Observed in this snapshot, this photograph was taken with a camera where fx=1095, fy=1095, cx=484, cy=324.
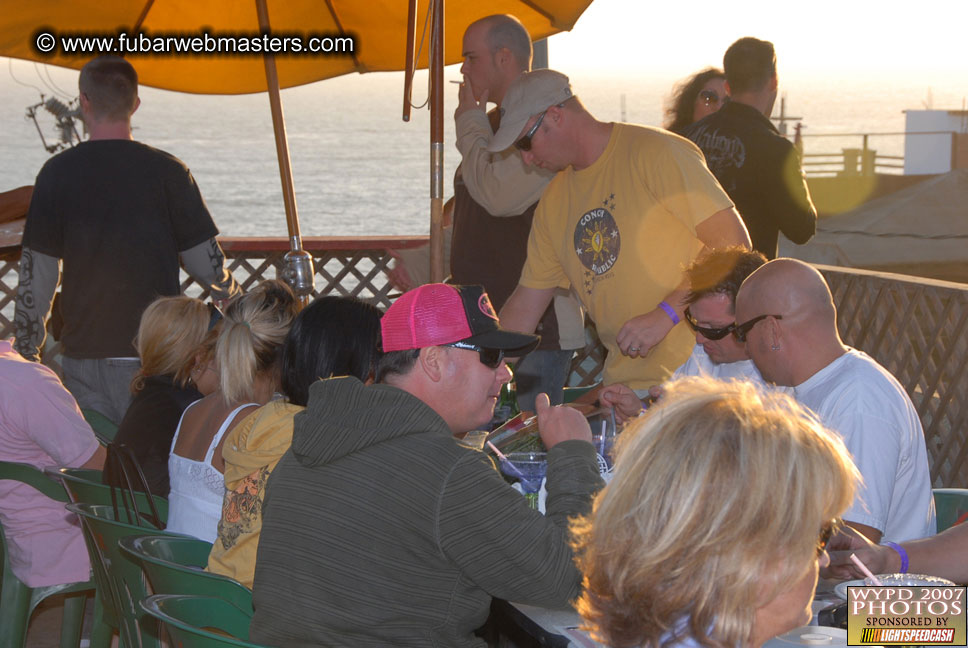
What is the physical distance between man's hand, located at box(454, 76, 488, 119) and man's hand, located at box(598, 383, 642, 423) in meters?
1.23

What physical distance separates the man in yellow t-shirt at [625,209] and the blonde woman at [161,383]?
3.14 ft

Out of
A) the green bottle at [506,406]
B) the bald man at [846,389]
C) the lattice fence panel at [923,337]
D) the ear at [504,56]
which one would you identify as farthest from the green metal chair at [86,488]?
the lattice fence panel at [923,337]

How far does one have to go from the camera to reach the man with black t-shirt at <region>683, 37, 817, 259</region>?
375 centimetres

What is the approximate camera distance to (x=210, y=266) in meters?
3.78

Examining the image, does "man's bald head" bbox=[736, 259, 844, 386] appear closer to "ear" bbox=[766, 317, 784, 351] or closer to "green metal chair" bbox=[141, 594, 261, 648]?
"ear" bbox=[766, 317, 784, 351]

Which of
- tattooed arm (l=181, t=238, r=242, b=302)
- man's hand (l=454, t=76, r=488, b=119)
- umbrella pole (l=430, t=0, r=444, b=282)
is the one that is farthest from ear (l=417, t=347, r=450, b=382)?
tattooed arm (l=181, t=238, r=242, b=302)

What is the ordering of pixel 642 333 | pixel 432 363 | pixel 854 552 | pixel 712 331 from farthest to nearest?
pixel 642 333
pixel 712 331
pixel 432 363
pixel 854 552

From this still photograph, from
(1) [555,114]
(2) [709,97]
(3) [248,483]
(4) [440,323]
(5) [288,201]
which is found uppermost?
(2) [709,97]

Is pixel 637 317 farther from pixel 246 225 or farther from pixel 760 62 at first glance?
pixel 246 225

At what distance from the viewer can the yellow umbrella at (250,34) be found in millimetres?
4066

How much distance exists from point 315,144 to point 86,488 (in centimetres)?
7926

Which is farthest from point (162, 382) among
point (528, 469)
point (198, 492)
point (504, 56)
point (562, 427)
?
point (504, 56)

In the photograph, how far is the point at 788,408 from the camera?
1.26 metres

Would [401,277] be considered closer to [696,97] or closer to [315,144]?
[696,97]
